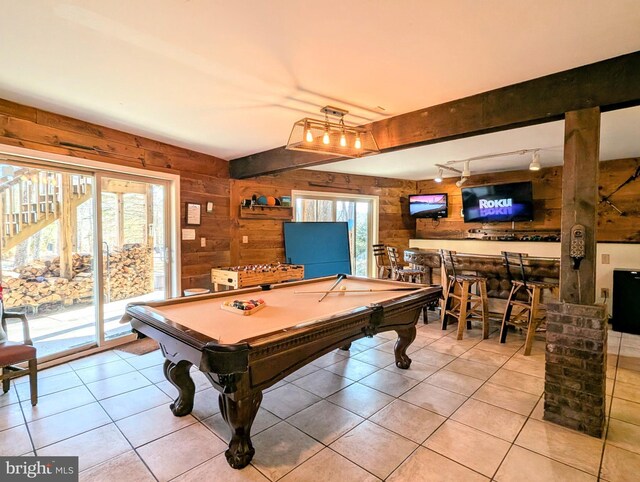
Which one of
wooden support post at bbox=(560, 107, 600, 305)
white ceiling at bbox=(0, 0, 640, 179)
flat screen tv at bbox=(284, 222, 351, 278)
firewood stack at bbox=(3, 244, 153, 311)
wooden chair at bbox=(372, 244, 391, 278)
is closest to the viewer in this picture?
white ceiling at bbox=(0, 0, 640, 179)

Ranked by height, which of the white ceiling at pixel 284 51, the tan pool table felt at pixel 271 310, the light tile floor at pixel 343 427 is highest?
the white ceiling at pixel 284 51

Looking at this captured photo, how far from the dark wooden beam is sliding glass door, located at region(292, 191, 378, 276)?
9.47 ft

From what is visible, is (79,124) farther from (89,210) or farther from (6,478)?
(6,478)

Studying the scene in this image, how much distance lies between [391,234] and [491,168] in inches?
86.8

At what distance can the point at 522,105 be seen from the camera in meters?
2.42

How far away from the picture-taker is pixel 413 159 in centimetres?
511

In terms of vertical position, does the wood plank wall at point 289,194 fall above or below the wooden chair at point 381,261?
above

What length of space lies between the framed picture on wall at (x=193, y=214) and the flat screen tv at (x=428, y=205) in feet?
14.4

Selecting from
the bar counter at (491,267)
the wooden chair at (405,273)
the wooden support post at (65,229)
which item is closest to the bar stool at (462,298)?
the bar counter at (491,267)

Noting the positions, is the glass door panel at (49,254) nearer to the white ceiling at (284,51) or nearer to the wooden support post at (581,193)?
the white ceiling at (284,51)

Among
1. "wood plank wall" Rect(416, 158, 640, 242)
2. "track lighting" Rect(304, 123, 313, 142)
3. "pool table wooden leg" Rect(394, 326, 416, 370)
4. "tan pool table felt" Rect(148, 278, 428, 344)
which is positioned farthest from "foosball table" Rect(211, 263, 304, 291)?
"wood plank wall" Rect(416, 158, 640, 242)

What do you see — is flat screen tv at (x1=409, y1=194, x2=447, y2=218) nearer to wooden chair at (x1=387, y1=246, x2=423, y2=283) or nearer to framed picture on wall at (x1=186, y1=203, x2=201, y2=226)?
wooden chair at (x1=387, y1=246, x2=423, y2=283)

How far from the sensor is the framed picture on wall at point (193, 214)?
176 inches

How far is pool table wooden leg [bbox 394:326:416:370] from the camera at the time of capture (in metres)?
3.21
